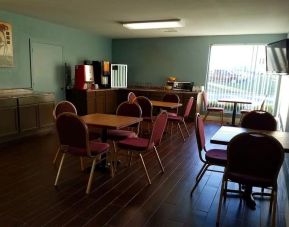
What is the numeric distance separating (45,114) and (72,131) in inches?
110

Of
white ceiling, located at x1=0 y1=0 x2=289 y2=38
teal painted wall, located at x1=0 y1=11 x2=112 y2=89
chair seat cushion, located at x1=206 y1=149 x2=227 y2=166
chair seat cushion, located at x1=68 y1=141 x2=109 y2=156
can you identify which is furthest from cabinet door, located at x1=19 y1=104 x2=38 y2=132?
chair seat cushion, located at x1=206 y1=149 x2=227 y2=166

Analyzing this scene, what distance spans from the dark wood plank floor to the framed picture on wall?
6.62 ft

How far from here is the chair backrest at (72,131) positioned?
95.3 inches

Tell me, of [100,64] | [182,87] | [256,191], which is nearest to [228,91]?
[182,87]

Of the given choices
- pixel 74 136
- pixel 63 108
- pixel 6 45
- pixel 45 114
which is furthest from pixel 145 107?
pixel 6 45

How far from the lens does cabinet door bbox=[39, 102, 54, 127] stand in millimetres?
4855

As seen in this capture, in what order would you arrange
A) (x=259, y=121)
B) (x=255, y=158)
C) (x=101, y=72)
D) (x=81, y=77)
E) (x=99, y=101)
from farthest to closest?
(x=101, y=72)
(x=99, y=101)
(x=81, y=77)
(x=259, y=121)
(x=255, y=158)

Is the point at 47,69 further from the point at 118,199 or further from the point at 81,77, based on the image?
the point at 118,199

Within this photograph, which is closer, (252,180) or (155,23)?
(252,180)

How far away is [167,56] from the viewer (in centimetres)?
743

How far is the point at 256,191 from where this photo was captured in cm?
281

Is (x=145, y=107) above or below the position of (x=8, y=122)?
above

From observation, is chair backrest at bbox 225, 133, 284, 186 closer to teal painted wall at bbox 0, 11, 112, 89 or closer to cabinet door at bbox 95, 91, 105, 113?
teal painted wall at bbox 0, 11, 112, 89

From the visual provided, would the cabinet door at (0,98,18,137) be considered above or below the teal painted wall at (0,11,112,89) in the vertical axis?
below
